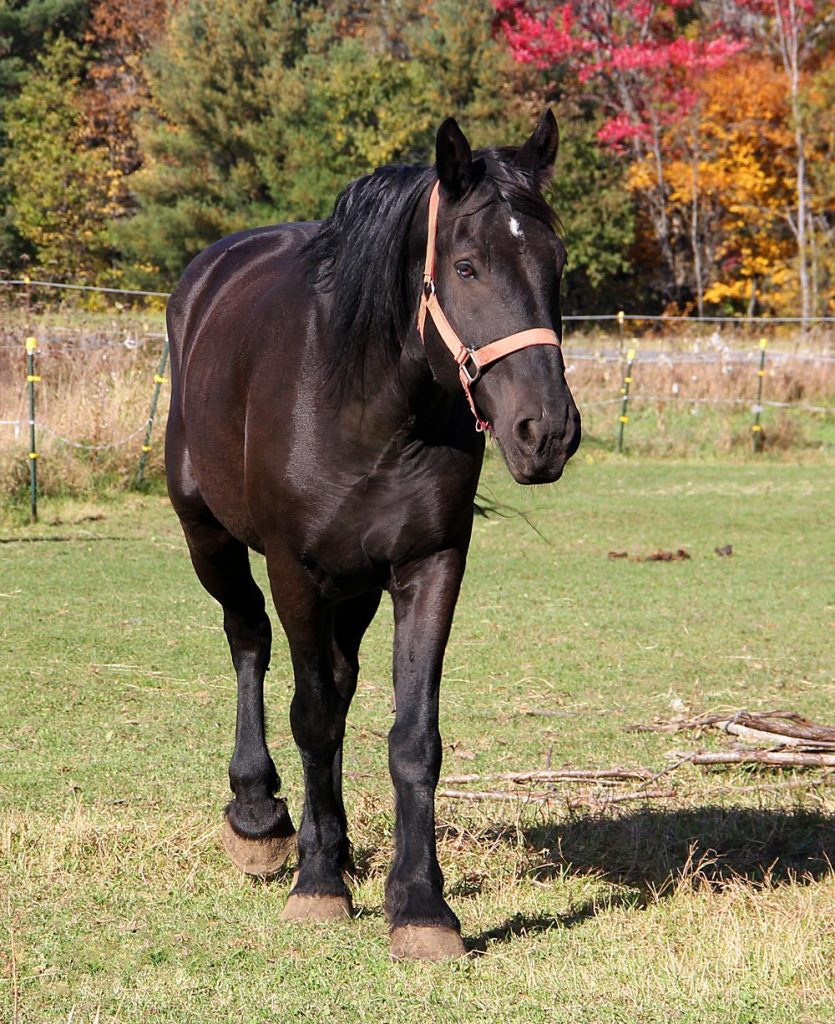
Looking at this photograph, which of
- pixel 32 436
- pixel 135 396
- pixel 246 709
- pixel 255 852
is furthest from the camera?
pixel 135 396

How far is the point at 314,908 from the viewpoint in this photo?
4.12 metres

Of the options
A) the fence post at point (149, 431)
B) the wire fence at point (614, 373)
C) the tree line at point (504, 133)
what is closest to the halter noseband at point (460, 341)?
the wire fence at point (614, 373)

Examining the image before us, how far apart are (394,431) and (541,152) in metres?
0.86

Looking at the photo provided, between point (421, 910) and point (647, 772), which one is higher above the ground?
point (421, 910)

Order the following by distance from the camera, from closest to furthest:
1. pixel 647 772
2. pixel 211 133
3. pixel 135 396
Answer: pixel 647 772, pixel 135 396, pixel 211 133

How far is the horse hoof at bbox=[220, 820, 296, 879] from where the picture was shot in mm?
4629

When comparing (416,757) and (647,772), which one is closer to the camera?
(416,757)

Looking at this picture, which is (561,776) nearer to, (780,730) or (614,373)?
(780,730)

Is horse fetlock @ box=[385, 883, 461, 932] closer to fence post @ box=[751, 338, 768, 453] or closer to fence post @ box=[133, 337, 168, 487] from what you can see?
fence post @ box=[133, 337, 168, 487]

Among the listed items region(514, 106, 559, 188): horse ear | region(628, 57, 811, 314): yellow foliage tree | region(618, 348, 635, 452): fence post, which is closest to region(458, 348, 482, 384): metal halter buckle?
region(514, 106, 559, 188): horse ear

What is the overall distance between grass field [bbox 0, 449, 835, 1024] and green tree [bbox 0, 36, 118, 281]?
28.4 meters

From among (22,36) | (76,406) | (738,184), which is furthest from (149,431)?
(22,36)

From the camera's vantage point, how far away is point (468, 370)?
3.55 m

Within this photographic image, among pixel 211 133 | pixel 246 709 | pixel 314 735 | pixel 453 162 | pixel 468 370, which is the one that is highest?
pixel 211 133
